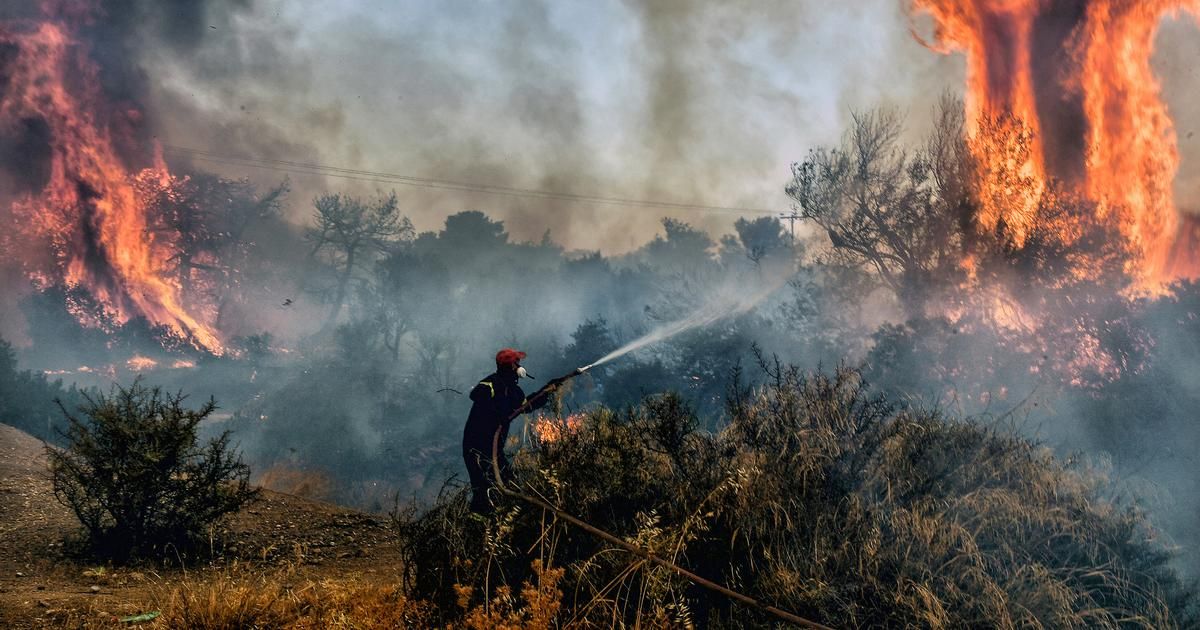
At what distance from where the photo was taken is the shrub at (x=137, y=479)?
25.6ft

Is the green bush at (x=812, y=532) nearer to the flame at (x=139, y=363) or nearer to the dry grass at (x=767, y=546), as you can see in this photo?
the dry grass at (x=767, y=546)

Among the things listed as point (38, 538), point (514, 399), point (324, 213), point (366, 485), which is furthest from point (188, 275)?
point (514, 399)

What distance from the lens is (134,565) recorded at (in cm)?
757

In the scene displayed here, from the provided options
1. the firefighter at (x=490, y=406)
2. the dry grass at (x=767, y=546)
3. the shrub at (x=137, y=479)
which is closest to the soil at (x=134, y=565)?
the shrub at (x=137, y=479)

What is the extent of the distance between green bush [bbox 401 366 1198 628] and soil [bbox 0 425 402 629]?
1.96 metres

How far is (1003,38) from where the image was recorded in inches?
909

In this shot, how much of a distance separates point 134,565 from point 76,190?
38597mm

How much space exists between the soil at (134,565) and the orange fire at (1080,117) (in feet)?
73.6

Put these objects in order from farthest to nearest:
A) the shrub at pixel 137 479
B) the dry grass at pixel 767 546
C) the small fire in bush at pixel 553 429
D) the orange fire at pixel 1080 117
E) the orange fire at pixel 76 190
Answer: the orange fire at pixel 76 190, the orange fire at pixel 1080 117, the shrub at pixel 137 479, the small fire in bush at pixel 553 429, the dry grass at pixel 767 546

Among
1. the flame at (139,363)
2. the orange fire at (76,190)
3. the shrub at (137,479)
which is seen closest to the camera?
the shrub at (137,479)

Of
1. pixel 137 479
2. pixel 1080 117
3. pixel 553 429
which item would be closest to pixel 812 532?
pixel 553 429

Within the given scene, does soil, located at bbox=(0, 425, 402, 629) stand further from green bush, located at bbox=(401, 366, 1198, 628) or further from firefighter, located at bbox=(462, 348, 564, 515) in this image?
green bush, located at bbox=(401, 366, 1198, 628)

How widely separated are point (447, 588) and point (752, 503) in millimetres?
2284

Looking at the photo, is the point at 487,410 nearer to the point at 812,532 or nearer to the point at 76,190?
the point at 812,532
